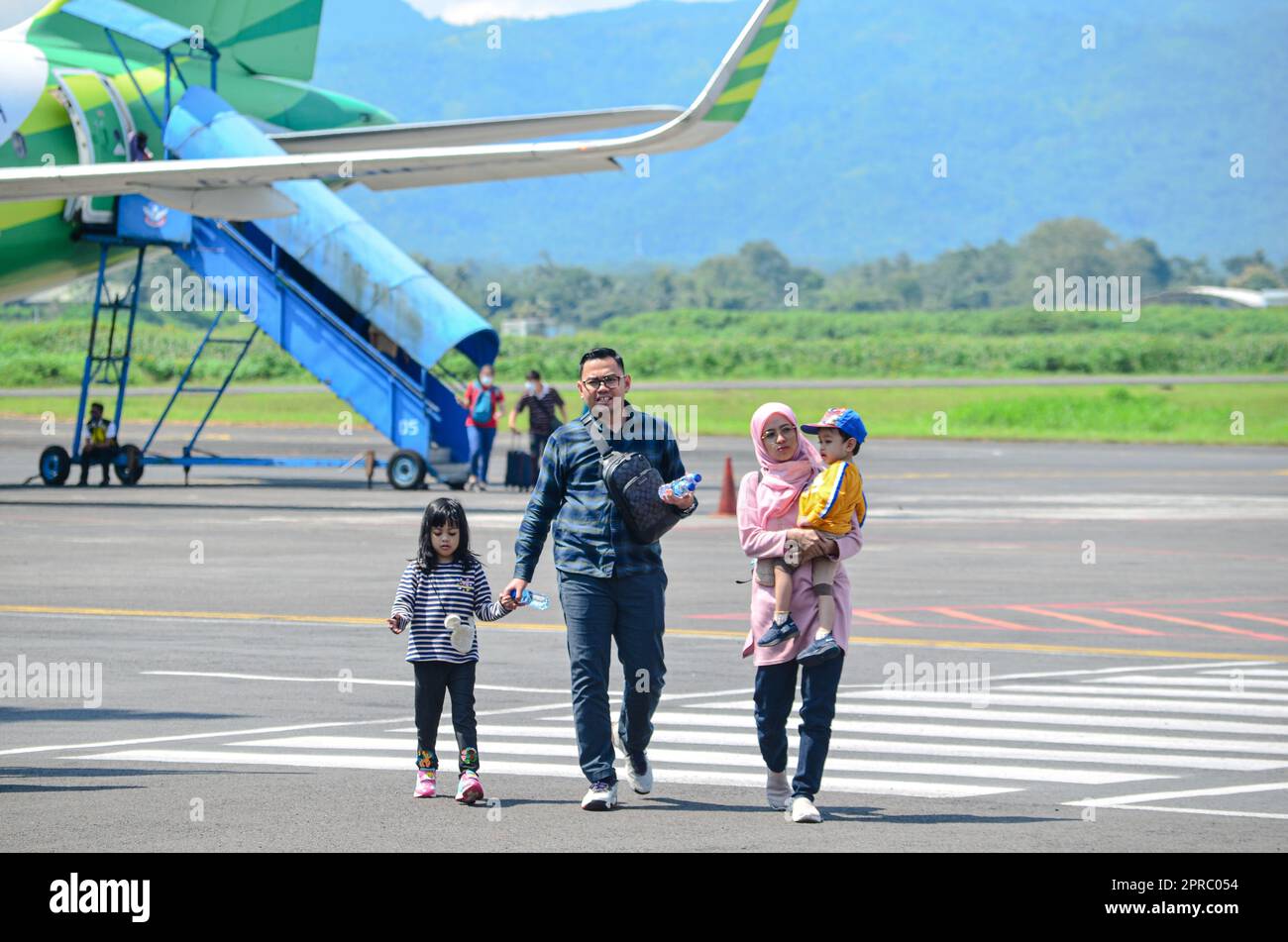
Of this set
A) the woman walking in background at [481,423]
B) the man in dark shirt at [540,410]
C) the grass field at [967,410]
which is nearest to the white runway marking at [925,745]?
the woman walking in background at [481,423]

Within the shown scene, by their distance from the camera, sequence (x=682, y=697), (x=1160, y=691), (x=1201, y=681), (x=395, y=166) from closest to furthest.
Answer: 1. (x=682, y=697)
2. (x=1160, y=691)
3. (x=1201, y=681)
4. (x=395, y=166)

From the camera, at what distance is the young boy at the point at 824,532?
9883 mm

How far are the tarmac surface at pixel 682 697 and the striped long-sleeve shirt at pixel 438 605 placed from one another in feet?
2.50

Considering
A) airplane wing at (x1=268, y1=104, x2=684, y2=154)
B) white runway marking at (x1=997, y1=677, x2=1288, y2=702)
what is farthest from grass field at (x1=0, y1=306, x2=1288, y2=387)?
white runway marking at (x1=997, y1=677, x2=1288, y2=702)

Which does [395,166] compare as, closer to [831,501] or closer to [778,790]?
[831,501]

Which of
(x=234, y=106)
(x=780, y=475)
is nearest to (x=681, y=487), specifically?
(x=780, y=475)

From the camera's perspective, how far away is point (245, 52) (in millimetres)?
40438

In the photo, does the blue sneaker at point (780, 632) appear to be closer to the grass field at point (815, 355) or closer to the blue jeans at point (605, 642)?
the blue jeans at point (605, 642)

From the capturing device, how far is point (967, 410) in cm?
6650

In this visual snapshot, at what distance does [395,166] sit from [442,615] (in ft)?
50.7

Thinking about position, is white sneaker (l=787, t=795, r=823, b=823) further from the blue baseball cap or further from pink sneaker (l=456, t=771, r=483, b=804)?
the blue baseball cap

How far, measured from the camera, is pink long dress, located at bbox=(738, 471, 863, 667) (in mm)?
9977

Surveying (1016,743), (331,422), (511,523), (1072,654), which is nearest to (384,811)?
(1016,743)

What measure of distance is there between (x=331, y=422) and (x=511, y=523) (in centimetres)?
3728
